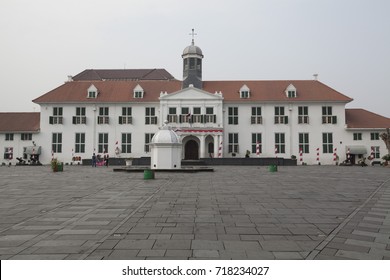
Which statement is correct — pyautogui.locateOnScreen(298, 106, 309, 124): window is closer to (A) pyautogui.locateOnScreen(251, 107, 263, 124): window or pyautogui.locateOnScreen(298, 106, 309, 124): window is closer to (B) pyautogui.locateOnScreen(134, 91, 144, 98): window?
(A) pyautogui.locateOnScreen(251, 107, 263, 124): window

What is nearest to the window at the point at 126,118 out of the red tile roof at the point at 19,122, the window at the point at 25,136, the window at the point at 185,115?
the window at the point at 185,115

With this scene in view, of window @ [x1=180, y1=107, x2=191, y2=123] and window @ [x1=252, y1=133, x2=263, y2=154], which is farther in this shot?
window @ [x1=252, y1=133, x2=263, y2=154]

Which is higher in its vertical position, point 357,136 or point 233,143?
point 357,136

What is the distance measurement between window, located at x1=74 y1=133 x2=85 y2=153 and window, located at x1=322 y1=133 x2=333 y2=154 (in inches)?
1332

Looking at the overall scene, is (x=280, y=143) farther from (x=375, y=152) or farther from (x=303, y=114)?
(x=375, y=152)

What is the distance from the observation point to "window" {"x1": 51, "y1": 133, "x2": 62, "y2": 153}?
5003 centimetres

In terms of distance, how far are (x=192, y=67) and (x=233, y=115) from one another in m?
9.48

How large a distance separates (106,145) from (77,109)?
6.78m

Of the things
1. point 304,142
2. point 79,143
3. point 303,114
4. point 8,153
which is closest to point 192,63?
point 303,114

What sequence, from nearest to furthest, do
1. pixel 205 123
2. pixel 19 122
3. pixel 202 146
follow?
pixel 202 146
pixel 205 123
pixel 19 122

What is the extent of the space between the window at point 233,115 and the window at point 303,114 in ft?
29.0

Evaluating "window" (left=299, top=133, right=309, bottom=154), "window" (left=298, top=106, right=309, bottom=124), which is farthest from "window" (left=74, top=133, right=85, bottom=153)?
"window" (left=298, top=106, right=309, bottom=124)

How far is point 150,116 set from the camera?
5031 cm

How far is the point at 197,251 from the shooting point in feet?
18.3
